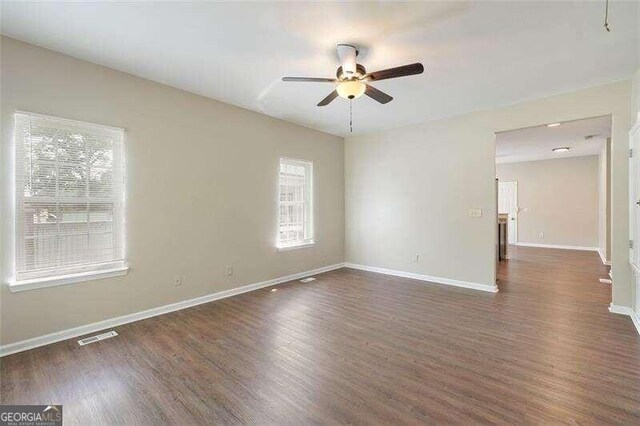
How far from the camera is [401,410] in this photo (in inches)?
75.2

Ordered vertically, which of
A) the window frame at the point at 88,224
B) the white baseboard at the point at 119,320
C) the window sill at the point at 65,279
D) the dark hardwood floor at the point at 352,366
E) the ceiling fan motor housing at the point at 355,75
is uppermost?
the ceiling fan motor housing at the point at 355,75

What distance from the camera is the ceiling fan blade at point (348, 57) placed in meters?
2.66

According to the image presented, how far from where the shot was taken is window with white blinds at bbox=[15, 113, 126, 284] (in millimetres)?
2723

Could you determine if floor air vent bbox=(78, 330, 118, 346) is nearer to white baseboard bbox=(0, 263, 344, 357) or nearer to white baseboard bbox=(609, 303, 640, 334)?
white baseboard bbox=(0, 263, 344, 357)

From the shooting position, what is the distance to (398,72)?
2527 mm

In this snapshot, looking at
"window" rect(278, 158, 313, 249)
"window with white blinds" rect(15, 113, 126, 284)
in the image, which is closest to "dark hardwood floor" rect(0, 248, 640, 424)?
"window with white blinds" rect(15, 113, 126, 284)

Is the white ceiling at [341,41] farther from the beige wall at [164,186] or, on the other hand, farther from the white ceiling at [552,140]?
the white ceiling at [552,140]

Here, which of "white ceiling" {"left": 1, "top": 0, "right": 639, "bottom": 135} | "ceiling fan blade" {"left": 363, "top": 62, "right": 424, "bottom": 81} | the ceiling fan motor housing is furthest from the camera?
the ceiling fan motor housing

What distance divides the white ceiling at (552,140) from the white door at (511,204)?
3.29ft

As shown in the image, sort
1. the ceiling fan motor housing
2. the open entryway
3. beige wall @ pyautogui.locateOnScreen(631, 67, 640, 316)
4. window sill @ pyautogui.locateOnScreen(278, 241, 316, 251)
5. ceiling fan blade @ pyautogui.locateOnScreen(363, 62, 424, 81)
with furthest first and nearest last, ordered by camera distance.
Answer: the open entryway → window sill @ pyautogui.locateOnScreen(278, 241, 316, 251) → beige wall @ pyautogui.locateOnScreen(631, 67, 640, 316) → the ceiling fan motor housing → ceiling fan blade @ pyautogui.locateOnScreen(363, 62, 424, 81)

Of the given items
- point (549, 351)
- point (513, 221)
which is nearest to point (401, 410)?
point (549, 351)

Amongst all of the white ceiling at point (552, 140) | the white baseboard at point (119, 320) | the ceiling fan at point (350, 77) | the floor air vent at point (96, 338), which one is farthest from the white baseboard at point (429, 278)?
the floor air vent at point (96, 338)

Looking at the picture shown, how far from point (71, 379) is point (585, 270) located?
316 inches

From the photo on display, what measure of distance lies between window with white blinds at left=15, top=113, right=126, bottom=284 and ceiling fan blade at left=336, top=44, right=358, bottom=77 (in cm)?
264
